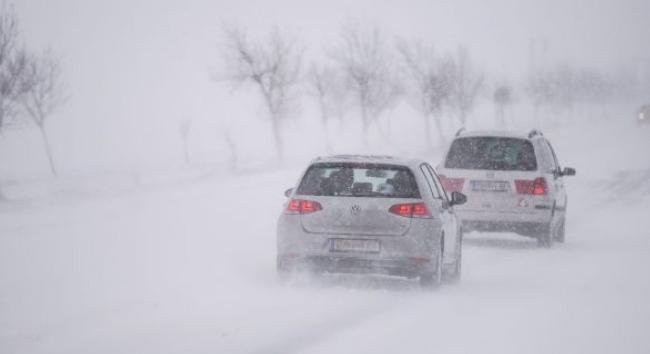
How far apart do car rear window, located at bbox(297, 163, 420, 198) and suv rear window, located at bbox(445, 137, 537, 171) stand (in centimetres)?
497

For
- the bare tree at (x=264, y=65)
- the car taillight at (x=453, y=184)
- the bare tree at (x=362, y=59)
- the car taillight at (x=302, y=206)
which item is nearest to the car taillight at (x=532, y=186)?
the car taillight at (x=453, y=184)

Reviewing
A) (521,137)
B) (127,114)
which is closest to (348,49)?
(521,137)

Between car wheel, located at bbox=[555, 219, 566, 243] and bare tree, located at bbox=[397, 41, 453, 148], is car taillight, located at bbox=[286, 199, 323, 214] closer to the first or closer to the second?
car wheel, located at bbox=[555, 219, 566, 243]

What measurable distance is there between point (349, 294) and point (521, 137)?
5.87 meters

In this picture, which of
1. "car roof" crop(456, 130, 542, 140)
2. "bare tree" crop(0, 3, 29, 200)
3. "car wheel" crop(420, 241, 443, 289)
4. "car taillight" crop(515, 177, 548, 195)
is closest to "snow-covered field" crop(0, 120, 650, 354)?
"car wheel" crop(420, 241, 443, 289)

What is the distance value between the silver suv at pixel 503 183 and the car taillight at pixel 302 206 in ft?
17.4

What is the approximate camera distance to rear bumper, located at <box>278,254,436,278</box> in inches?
361

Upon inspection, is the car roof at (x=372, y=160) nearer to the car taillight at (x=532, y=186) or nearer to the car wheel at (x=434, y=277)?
the car wheel at (x=434, y=277)

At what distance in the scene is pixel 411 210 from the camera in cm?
922

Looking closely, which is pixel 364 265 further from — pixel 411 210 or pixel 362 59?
pixel 362 59

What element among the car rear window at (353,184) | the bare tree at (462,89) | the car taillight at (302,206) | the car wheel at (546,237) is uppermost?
the car rear window at (353,184)

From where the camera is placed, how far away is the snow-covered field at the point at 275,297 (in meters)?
6.80

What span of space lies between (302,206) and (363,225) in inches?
27.1

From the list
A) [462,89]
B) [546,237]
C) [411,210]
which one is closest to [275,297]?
[411,210]
